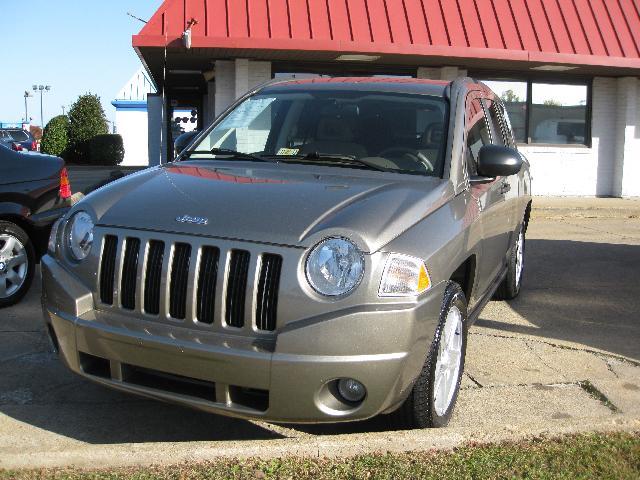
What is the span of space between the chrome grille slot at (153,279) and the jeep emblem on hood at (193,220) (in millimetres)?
140

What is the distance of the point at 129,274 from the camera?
345cm

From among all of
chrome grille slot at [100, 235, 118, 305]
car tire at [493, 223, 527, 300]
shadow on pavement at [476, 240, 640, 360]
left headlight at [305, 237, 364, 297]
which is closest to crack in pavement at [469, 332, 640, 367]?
shadow on pavement at [476, 240, 640, 360]

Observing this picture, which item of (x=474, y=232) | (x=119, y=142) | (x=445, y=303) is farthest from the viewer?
(x=119, y=142)

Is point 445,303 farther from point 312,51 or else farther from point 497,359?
point 312,51

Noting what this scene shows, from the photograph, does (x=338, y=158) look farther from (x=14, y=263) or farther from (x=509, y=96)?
(x=509, y=96)

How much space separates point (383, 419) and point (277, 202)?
1.18 metres

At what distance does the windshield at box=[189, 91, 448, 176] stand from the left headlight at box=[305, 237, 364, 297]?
115 centimetres

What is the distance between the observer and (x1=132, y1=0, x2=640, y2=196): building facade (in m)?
13.8

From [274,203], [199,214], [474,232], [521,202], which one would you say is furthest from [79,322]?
[521,202]

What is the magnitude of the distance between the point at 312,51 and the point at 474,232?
10.3 m

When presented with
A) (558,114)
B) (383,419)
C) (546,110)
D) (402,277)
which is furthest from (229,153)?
(558,114)

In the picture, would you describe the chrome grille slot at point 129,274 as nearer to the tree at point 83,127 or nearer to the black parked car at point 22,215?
the black parked car at point 22,215

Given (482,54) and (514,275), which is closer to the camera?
(514,275)

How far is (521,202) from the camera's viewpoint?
6.38 m
